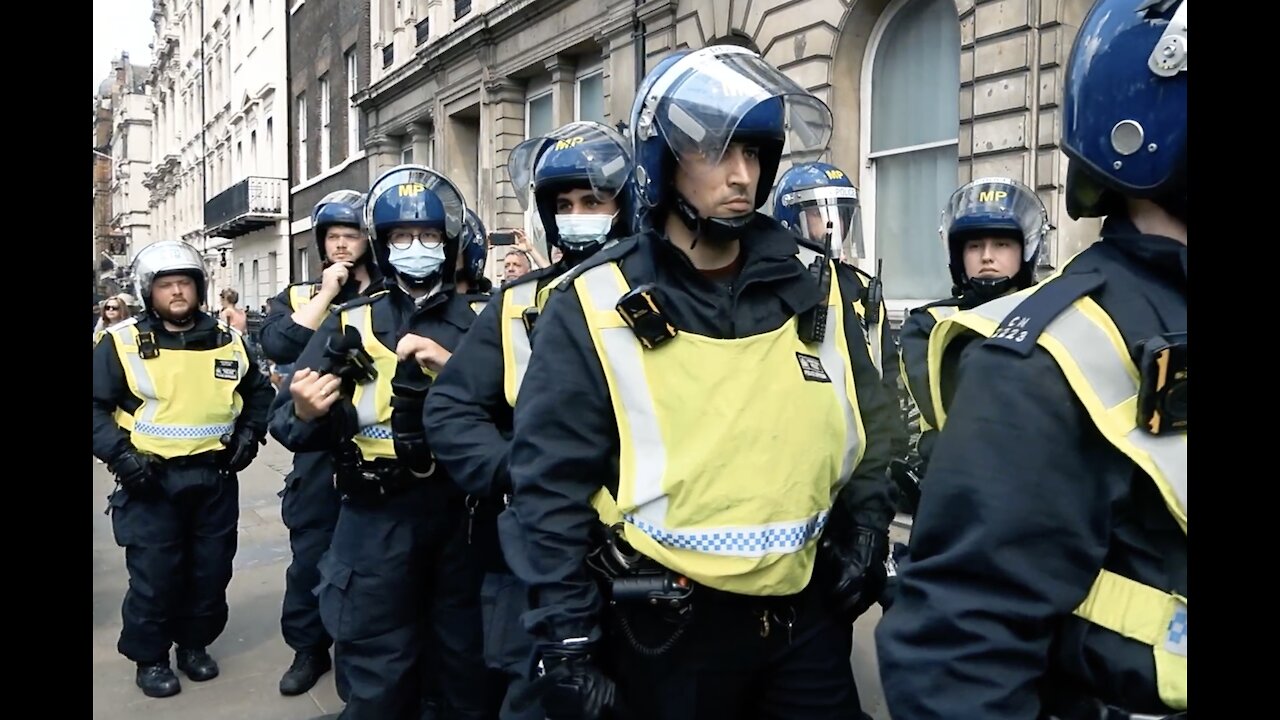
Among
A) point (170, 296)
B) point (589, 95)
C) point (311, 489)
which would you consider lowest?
point (311, 489)

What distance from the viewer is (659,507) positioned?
193cm

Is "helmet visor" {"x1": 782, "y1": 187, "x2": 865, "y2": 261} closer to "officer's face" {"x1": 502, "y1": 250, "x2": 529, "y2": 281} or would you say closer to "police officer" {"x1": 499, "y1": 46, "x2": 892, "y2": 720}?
"police officer" {"x1": 499, "y1": 46, "x2": 892, "y2": 720}

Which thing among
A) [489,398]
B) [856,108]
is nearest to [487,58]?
[856,108]

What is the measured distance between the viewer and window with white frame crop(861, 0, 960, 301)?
847cm

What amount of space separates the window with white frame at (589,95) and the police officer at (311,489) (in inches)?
347

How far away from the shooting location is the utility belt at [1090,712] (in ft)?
3.92

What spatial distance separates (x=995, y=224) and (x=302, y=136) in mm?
25336

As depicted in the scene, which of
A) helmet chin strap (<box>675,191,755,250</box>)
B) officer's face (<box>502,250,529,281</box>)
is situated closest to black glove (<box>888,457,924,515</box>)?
helmet chin strap (<box>675,191,755,250</box>)

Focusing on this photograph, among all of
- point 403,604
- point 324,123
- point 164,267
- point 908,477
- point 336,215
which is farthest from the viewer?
point 324,123

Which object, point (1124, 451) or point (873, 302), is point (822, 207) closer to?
point (873, 302)

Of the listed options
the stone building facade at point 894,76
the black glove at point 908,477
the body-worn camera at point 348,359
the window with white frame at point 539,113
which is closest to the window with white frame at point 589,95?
the stone building facade at point 894,76

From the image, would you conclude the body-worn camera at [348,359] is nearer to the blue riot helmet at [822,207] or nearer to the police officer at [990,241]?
the blue riot helmet at [822,207]

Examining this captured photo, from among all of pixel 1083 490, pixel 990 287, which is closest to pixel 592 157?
pixel 990 287

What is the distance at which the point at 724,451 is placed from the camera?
6.24 ft
